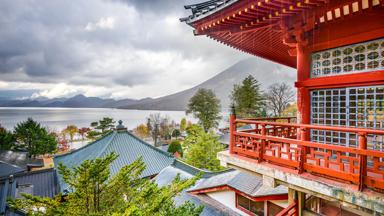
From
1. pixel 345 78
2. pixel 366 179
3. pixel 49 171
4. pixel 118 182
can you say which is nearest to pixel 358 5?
pixel 345 78

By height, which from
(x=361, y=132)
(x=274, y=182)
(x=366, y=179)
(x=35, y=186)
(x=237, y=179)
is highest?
(x=361, y=132)

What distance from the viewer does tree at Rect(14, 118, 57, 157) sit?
2936 cm

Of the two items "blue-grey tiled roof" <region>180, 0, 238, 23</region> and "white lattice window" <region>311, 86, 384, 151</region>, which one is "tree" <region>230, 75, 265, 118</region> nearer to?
"white lattice window" <region>311, 86, 384, 151</region>

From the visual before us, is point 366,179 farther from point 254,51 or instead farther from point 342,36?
point 254,51

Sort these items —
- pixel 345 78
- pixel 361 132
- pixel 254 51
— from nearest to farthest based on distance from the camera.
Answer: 1. pixel 361 132
2. pixel 345 78
3. pixel 254 51

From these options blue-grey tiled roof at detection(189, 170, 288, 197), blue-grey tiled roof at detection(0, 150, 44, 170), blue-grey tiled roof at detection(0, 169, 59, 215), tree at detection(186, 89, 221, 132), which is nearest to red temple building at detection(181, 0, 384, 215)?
blue-grey tiled roof at detection(189, 170, 288, 197)

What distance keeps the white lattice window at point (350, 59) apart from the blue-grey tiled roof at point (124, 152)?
433 inches

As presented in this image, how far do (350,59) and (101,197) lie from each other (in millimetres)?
5947

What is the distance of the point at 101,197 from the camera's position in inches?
178

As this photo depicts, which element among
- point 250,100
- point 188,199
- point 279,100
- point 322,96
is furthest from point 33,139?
point 279,100

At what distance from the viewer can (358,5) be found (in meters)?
3.23

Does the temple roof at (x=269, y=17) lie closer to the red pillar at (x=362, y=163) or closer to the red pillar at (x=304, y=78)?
the red pillar at (x=304, y=78)

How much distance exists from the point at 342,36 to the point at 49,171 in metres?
17.2

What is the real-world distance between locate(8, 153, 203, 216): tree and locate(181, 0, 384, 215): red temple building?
1519 millimetres
